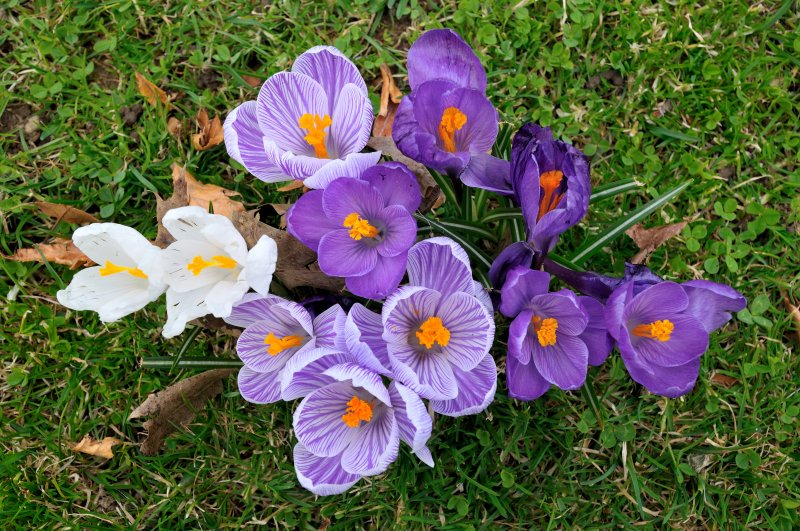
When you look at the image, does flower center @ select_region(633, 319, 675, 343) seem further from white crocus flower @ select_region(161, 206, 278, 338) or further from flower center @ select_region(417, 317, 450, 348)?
white crocus flower @ select_region(161, 206, 278, 338)

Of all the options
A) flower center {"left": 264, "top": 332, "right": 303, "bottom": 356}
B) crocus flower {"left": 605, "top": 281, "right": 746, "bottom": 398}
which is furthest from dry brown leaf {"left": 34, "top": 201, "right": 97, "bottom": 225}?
crocus flower {"left": 605, "top": 281, "right": 746, "bottom": 398}

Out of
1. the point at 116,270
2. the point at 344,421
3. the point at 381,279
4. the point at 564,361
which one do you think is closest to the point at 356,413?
the point at 344,421

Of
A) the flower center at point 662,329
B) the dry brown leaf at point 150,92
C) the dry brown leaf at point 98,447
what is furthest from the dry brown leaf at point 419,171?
the dry brown leaf at point 98,447

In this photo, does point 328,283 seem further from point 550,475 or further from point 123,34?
point 123,34

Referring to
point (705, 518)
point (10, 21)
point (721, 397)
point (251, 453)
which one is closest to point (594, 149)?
point (721, 397)

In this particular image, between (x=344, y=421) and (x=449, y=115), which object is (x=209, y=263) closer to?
(x=344, y=421)
